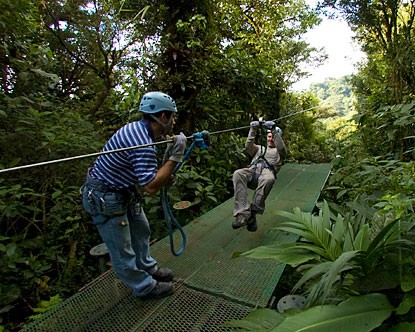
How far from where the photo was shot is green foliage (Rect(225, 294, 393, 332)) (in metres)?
1.19

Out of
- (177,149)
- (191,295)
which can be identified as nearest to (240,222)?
(191,295)

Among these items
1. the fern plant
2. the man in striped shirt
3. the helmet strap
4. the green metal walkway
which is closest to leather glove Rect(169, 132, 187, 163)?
the man in striped shirt

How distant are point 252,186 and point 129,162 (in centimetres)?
182

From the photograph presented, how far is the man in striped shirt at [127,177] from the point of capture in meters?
1.64

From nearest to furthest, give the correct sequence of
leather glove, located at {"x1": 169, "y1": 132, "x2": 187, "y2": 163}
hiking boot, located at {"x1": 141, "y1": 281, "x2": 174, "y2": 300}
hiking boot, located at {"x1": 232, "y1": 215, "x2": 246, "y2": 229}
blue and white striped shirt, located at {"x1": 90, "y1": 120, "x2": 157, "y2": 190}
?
blue and white striped shirt, located at {"x1": 90, "y1": 120, "x2": 157, "y2": 190} < leather glove, located at {"x1": 169, "y1": 132, "x2": 187, "y2": 163} < hiking boot, located at {"x1": 141, "y1": 281, "x2": 174, "y2": 300} < hiking boot, located at {"x1": 232, "y1": 215, "x2": 246, "y2": 229}

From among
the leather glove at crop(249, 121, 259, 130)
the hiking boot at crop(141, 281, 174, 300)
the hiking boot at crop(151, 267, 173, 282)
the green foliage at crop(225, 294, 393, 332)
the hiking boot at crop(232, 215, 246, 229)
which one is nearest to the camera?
the green foliage at crop(225, 294, 393, 332)

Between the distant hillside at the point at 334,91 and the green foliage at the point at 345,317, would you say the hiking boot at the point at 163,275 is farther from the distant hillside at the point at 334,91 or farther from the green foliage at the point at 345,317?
the distant hillside at the point at 334,91

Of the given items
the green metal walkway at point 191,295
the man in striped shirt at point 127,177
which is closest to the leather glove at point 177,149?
the man in striped shirt at point 127,177

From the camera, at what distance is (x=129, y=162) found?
1.70 metres

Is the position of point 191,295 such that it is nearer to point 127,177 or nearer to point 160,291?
point 160,291

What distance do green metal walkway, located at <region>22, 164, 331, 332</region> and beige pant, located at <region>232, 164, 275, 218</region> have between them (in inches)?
12.8

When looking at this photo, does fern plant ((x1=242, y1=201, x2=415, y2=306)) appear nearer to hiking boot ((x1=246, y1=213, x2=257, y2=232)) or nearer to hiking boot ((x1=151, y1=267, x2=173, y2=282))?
hiking boot ((x1=151, y1=267, x2=173, y2=282))

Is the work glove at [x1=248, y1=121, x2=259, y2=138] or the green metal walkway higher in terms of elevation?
the work glove at [x1=248, y1=121, x2=259, y2=138]

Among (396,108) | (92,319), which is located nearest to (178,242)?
(92,319)
